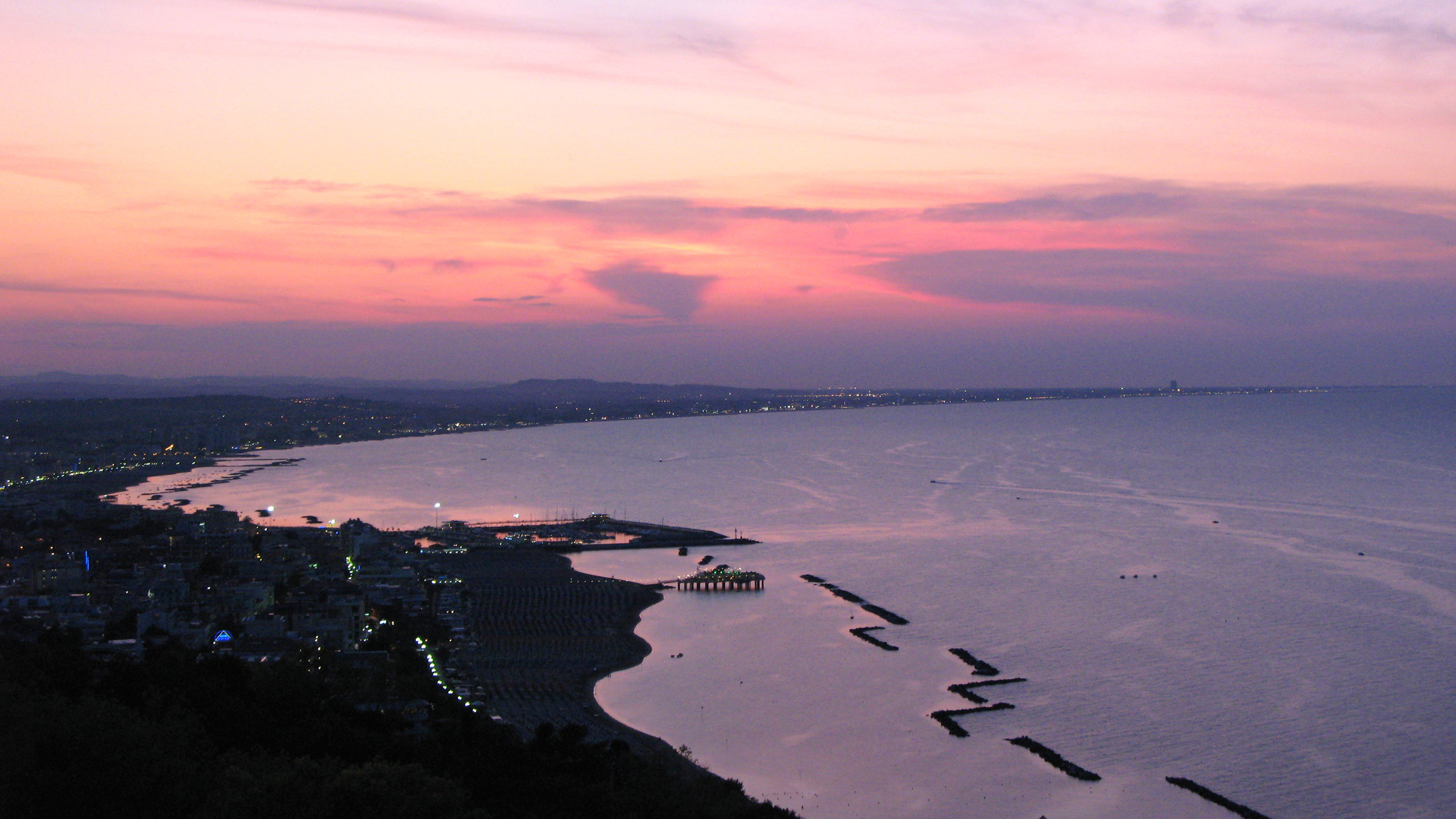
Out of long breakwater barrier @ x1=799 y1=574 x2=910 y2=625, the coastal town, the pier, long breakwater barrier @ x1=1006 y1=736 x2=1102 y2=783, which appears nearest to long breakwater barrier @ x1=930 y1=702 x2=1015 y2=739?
long breakwater barrier @ x1=1006 y1=736 x2=1102 y2=783

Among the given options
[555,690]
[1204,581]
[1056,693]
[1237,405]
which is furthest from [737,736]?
[1237,405]

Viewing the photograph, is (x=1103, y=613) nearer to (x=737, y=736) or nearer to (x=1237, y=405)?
(x=737, y=736)

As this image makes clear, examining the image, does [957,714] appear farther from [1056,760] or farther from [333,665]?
[333,665]

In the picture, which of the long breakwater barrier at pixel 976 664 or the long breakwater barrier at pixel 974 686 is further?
the long breakwater barrier at pixel 976 664

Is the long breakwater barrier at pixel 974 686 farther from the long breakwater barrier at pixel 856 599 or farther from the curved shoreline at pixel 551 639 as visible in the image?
the curved shoreline at pixel 551 639

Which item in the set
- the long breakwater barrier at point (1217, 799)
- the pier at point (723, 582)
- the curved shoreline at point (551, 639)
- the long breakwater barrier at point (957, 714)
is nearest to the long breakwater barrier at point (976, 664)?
the long breakwater barrier at point (957, 714)

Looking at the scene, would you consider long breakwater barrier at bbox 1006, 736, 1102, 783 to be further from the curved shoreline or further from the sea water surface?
the curved shoreline
